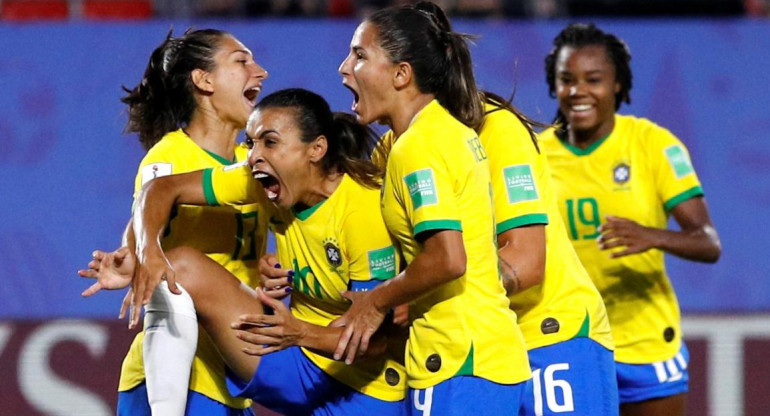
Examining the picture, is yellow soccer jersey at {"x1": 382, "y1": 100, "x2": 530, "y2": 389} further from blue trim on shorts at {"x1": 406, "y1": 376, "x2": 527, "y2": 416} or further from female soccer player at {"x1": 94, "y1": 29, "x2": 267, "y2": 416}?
female soccer player at {"x1": 94, "y1": 29, "x2": 267, "y2": 416}

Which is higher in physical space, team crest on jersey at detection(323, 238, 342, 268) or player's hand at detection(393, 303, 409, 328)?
team crest on jersey at detection(323, 238, 342, 268)

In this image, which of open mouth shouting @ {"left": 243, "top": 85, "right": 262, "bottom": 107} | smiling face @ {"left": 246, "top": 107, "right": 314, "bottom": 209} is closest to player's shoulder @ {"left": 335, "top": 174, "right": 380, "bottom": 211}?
smiling face @ {"left": 246, "top": 107, "right": 314, "bottom": 209}

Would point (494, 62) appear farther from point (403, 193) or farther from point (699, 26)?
point (403, 193)

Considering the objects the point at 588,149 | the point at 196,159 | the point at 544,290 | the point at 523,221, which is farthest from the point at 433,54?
the point at 588,149

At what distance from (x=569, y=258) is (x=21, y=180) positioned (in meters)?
4.40

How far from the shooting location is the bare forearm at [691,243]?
4.12 meters

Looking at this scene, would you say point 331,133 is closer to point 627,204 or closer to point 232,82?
point 232,82

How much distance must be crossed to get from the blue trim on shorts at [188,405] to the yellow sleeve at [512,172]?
1116mm

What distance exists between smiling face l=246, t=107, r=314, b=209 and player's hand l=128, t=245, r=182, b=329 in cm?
34

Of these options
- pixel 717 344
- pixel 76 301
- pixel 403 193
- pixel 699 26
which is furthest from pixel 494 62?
pixel 403 193

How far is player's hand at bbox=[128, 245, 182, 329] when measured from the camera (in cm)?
325

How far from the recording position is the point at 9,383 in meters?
5.76

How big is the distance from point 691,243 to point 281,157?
1638mm

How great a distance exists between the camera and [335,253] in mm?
3367
